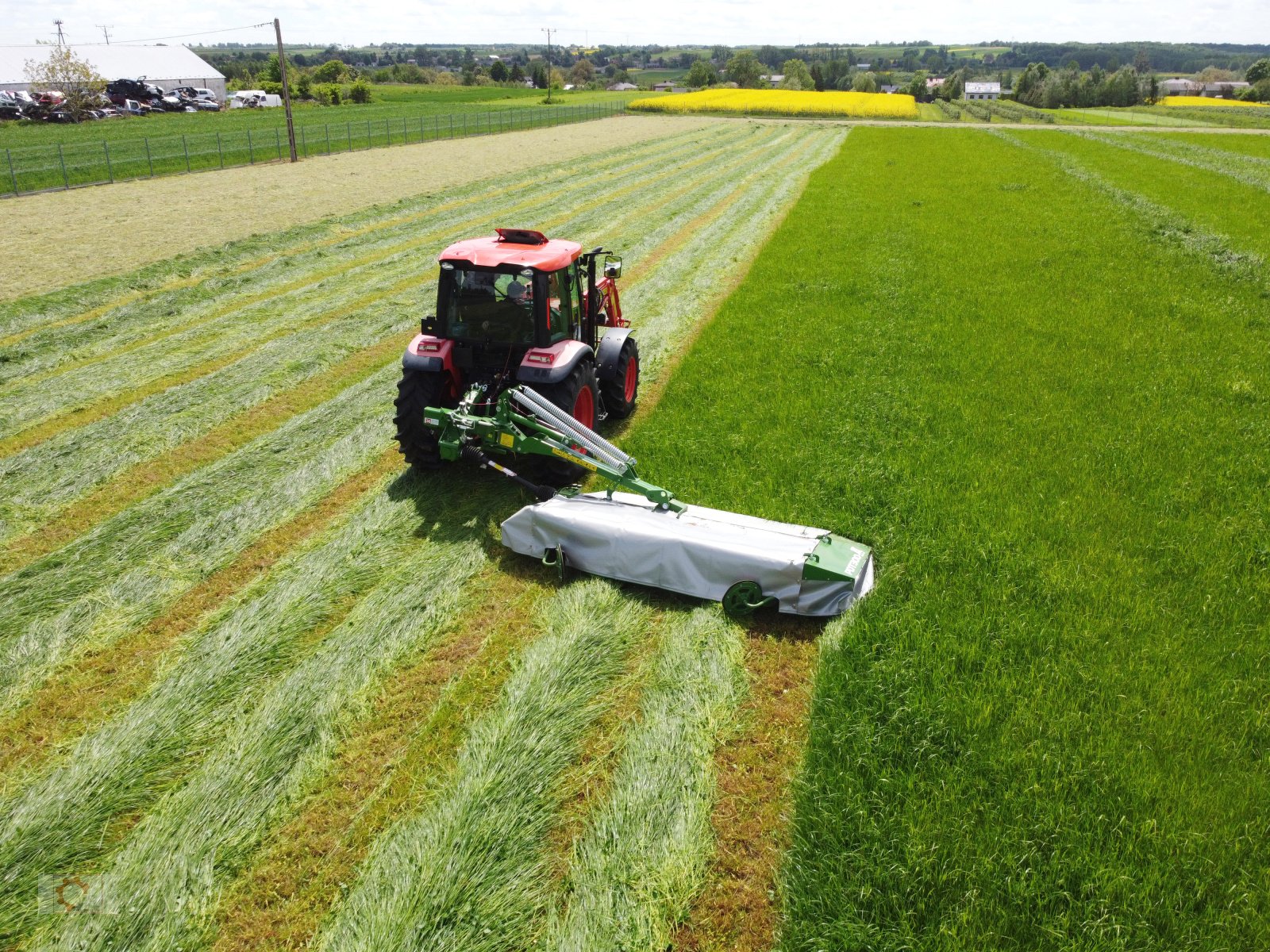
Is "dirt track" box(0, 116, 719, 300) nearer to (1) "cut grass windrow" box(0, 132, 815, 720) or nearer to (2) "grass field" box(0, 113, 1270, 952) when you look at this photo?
(2) "grass field" box(0, 113, 1270, 952)

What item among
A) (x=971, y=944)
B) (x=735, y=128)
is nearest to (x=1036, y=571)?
(x=971, y=944)

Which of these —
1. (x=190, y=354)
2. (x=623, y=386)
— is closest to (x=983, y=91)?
(x=623, y=386)

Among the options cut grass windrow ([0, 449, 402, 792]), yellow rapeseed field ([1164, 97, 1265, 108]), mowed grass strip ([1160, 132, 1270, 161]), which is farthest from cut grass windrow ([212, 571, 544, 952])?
yellow rapeseed field ([1164, 97, 1265, 108])

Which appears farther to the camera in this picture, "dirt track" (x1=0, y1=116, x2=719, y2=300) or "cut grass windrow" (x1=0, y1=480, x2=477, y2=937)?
"dirt track" (x1=0, y1=116, x2=719, y2=300)

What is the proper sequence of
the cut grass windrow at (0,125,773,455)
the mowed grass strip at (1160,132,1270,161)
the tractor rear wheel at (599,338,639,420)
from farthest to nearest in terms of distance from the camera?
the mowed grass strip at (1160,132,1270,161) → the cut grass windrow at (0,125,773,455) → the tractor rear wheel at (599,338,639,420)

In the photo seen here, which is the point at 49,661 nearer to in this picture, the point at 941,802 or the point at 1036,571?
the point at 941,802

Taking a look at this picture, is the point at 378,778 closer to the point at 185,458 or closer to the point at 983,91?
the point at 185,458

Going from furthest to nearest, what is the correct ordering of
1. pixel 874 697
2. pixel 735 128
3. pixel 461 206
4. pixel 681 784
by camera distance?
pixel 735 128 → pixel 461 206 → pixel 874 697 → pixel 681 784
